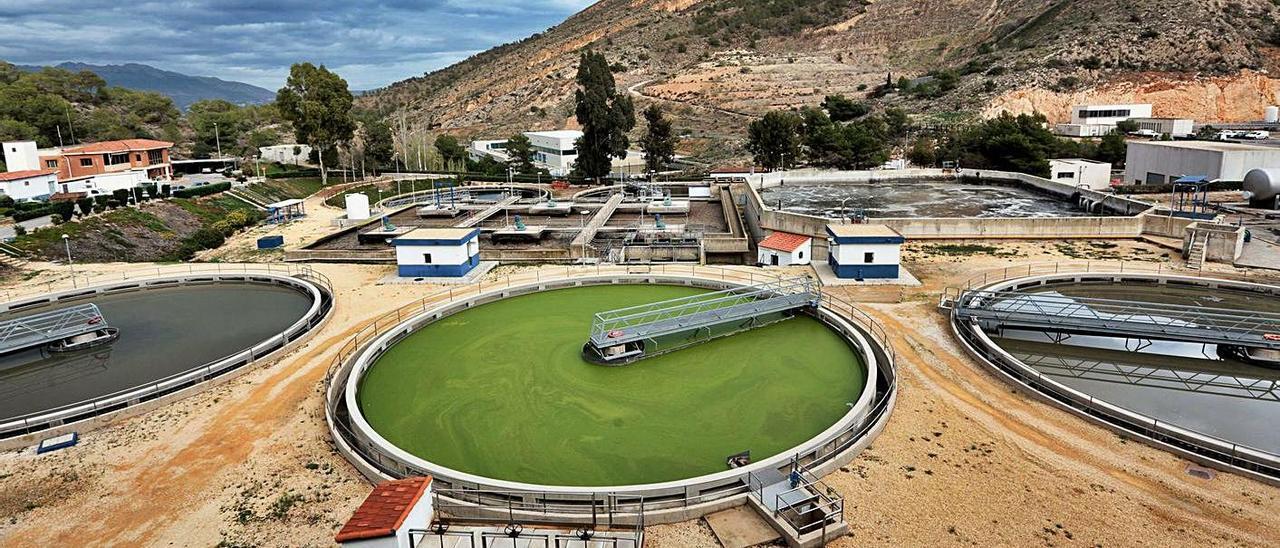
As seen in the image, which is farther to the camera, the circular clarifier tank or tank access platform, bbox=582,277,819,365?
tank access platform, bbox=582,277,819,365

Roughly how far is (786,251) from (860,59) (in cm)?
10616

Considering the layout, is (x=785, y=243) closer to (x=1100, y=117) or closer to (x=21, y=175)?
(x=21, y=175)

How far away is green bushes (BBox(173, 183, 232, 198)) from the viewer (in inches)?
1801

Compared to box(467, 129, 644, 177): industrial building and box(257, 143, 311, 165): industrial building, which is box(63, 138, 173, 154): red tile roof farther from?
box(467, 129, 644, 177): industrial building

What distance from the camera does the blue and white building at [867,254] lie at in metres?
25.8

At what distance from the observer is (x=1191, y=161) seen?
44906 millimetres

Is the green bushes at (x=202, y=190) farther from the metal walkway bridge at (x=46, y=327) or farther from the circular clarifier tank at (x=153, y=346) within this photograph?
the metal walkway bridge at (x=46, y=327)

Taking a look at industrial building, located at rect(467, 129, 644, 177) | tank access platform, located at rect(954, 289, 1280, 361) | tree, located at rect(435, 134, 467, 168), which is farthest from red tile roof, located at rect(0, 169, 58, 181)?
tank access platform, located at rect(954, 289, 1280, 361)

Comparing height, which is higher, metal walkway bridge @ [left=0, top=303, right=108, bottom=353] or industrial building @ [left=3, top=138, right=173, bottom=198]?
industrial building @ [left=3, top=138, right=173, bottom=198]

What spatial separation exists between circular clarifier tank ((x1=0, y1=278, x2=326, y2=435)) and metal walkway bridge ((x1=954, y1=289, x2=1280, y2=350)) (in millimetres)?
21726

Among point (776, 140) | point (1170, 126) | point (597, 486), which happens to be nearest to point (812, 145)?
point (776, 140)

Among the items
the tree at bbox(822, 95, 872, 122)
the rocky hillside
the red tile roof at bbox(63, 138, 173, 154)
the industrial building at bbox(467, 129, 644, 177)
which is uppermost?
the rocky hillside

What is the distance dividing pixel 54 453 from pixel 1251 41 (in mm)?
109556

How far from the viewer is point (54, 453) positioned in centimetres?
1477
